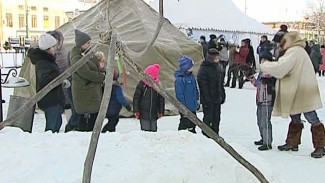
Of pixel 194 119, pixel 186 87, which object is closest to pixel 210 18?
pixel 186 87

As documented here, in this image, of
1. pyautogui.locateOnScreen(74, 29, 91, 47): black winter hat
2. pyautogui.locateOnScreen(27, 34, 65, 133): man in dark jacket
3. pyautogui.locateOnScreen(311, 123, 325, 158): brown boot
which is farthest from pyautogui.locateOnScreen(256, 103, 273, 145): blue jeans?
pyautogui.locateOnScreen(27, 34, 65, 133): man in dark jacket

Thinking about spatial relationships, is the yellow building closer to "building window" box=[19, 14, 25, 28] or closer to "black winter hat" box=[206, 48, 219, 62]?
"building window" box=[19, 14, 25, 28]

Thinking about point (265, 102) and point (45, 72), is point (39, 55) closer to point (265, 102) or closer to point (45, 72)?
point (45, 72)

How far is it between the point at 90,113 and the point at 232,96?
7.46 meters

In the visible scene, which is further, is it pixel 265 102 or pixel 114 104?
pixel 265 102

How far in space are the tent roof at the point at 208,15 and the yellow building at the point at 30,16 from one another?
151ft

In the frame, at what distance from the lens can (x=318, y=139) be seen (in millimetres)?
6266

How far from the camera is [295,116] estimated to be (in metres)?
6.50

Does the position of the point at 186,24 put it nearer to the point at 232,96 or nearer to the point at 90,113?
the point at 232,96

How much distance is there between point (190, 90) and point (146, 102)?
0.81 meters

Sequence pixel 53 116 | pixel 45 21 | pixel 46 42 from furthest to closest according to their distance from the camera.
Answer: pixel 45 21, pixel 53 116, pixel 46 42

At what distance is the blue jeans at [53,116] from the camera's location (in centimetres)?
590

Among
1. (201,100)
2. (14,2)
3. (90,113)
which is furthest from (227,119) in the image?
(14,2)

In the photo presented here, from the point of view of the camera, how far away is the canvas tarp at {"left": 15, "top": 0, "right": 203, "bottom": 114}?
9.59 metres
